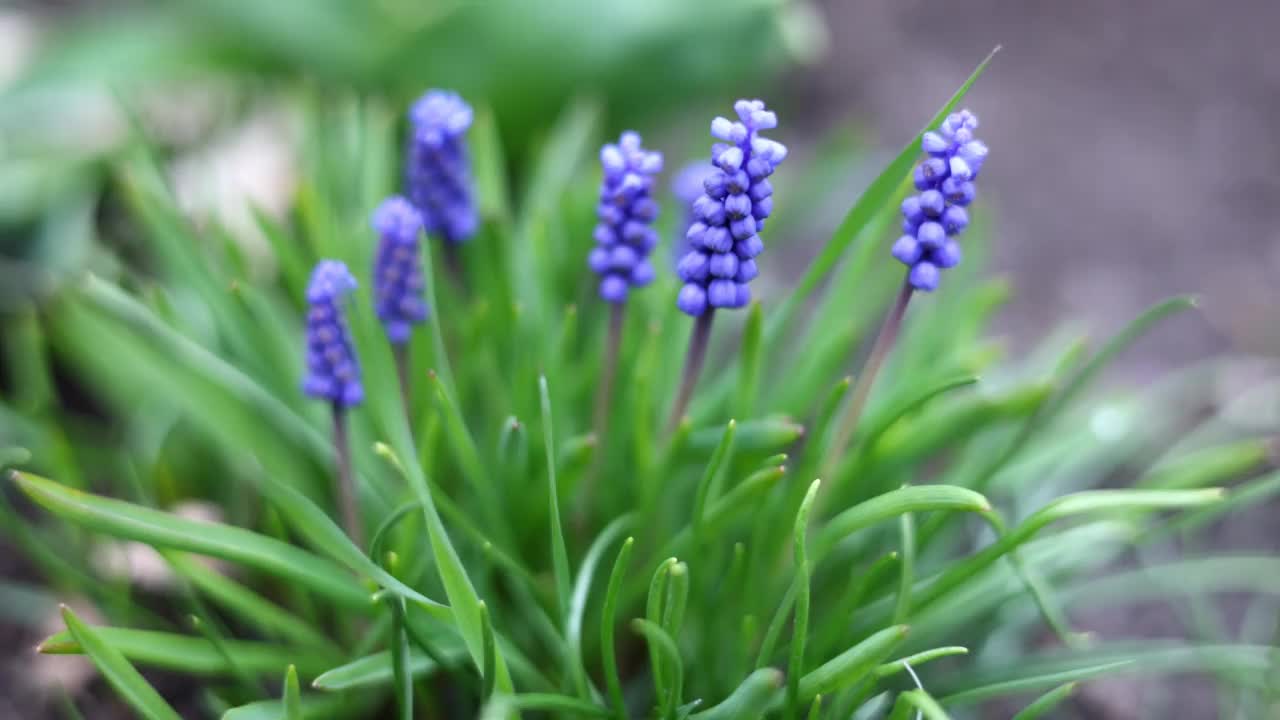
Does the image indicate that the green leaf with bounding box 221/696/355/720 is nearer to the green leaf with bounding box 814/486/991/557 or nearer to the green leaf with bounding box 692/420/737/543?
the green leaf with bounding box 692/420/737/543

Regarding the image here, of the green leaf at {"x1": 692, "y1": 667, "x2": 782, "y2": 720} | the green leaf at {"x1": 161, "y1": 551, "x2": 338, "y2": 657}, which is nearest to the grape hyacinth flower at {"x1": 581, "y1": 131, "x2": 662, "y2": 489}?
the green leaf at {"x1": 692, "y1": 667, "x2": 782, "y2": 720}

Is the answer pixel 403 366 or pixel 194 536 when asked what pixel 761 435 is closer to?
pixel 403 366

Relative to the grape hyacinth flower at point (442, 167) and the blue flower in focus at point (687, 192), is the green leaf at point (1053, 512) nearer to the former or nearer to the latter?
the blue flower in focus at point (687, 192)

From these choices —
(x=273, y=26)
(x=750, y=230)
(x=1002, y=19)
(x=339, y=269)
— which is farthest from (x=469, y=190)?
(x=1002, y=19)

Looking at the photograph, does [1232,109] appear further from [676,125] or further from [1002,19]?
[676,125]

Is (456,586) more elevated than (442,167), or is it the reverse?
(442,167)

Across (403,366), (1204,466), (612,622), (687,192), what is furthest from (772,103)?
→ (612,622)

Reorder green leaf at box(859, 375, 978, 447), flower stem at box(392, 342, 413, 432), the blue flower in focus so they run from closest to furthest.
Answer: green leaf at box(859, 375, 978, 447)
flower stem at box(392, 342, 413, 432)
the blue flower in focus
